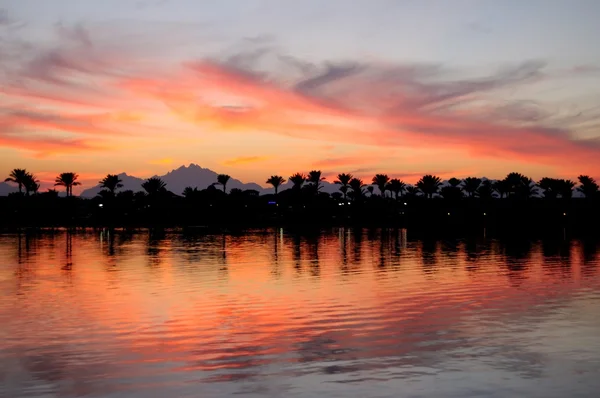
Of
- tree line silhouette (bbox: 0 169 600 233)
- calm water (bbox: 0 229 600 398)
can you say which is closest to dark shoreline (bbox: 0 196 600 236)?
tree line silhouette (bbox: 0 169 600 233)

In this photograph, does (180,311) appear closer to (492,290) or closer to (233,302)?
(233,302)

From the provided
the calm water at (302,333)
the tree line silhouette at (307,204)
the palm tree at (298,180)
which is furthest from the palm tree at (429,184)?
the calm water at (302,333)

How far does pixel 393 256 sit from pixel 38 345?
2777 cm

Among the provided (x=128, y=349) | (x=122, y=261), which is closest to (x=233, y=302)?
(x=128, y=349)

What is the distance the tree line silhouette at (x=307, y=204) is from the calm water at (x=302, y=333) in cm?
11652

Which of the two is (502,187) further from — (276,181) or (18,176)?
(18,176)

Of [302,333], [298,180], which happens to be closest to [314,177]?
[298,180]

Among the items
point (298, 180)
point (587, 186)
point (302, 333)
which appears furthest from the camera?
point (298, 180)

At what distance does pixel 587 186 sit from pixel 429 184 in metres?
34.9

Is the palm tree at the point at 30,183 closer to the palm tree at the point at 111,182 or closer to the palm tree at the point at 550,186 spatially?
the palm tree at the point at 111,182

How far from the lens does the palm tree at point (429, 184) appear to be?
525 ft

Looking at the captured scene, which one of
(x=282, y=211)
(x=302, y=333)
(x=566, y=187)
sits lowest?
(x=302, y=333)

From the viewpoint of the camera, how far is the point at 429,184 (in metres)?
160

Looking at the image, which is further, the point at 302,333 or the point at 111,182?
the point at 111,182
